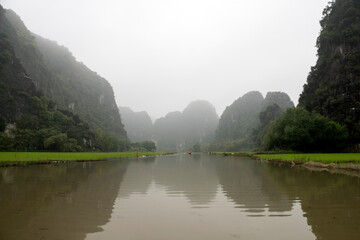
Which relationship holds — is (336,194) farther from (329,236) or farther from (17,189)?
(17,189)

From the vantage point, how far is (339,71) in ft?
199

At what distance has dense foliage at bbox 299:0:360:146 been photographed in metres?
54.7

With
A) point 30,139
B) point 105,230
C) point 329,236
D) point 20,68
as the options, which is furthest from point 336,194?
point 20,68

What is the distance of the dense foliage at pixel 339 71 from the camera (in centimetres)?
5472

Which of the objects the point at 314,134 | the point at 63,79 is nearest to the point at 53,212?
the point at 314,134

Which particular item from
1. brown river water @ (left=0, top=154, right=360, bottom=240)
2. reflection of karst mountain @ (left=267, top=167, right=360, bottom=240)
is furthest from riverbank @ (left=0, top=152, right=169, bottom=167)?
reflection of karst mountain @ (left=267, top=167, right=360, bottom=240)

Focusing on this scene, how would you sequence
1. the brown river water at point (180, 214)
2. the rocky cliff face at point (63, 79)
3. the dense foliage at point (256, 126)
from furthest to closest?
the dense foliage at point (256, 126)
the rocky cliff face at point (63, 79)
the brown river water at point (180, 214)

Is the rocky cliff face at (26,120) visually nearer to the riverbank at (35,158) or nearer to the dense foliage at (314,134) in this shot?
the riverbank at (35,158)

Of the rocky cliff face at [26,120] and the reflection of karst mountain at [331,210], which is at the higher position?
the rocky cliff face at [26,120]

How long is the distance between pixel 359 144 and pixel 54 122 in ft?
281

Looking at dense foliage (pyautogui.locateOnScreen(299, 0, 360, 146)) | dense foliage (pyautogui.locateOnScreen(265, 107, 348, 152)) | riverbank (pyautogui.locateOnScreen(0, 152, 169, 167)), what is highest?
dense foliage (pyautogui.locateOnScreen(299, 0, 360, 146))

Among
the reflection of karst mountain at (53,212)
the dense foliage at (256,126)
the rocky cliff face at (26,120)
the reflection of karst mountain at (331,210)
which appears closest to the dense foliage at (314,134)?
the dense foliage at (256,126)

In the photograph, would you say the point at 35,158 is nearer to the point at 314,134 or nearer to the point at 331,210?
the point at 331,210

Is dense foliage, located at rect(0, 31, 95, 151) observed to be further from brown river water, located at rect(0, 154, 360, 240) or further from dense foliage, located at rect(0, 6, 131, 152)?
brown river water, located at rect(0, 154, 360, 240)
